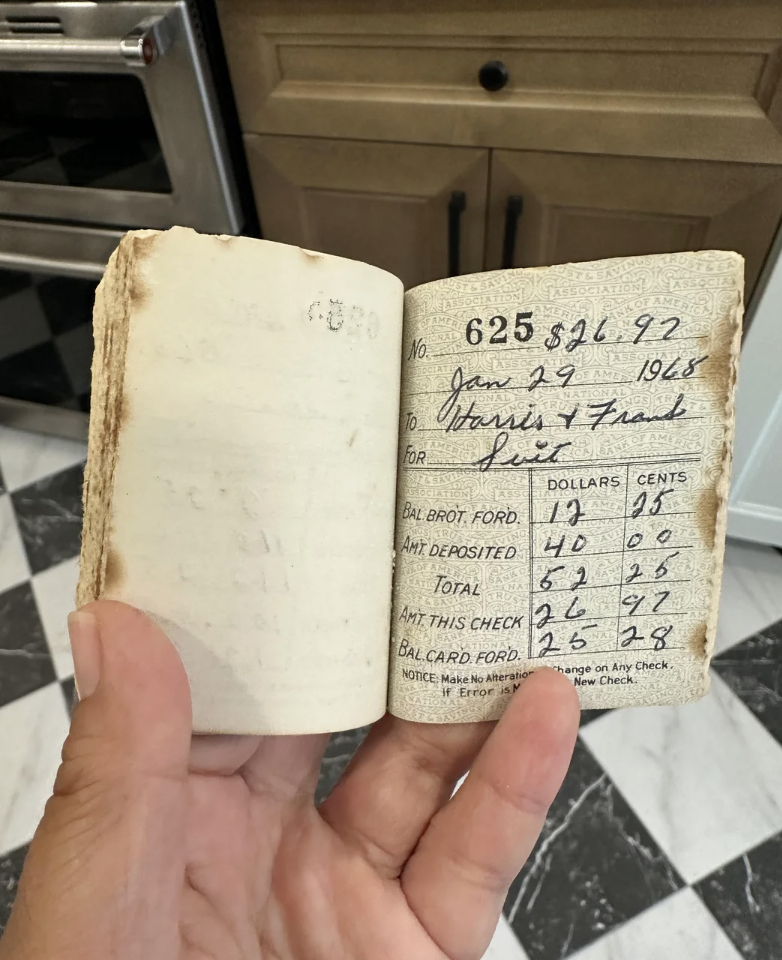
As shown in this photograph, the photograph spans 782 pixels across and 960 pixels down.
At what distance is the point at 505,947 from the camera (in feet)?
2.36

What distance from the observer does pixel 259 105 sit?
0.70 metres

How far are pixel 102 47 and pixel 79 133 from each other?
0.45ft

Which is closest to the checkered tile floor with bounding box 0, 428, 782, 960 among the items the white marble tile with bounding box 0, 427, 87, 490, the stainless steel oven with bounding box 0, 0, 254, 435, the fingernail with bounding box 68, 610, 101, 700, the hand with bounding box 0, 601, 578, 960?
the white marble tile with bounding box 0, 427, 87, 490

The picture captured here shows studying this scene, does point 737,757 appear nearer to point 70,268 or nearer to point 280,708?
point 280,708

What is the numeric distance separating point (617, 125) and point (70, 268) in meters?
0.65

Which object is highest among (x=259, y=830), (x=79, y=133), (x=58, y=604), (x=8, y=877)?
(x=79, y=133)

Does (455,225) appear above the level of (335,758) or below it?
above

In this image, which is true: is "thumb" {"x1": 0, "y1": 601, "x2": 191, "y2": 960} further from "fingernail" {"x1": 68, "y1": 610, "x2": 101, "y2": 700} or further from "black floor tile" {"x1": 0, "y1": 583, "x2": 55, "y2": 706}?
"black floor tile" {"x1": 0, "y1": 583, "x2": 55, "y2": 706}

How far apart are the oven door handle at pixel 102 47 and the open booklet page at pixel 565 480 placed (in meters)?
0.39

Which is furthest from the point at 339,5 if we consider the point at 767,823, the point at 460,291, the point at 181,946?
the point at 767,823

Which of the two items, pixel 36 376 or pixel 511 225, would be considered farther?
pixel 36 376

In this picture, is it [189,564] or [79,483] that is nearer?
[189,564]

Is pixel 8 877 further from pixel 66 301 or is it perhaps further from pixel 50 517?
pixel 66 301

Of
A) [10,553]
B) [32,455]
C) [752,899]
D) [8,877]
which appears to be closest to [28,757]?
[8,877]
